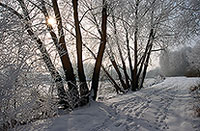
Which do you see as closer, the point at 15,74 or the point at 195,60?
the point at 15,74

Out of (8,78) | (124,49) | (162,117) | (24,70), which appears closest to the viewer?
(8,78)

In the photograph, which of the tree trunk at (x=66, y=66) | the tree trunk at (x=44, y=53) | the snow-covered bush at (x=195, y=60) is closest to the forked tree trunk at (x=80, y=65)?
the tree trunk at (x=66, y=66)

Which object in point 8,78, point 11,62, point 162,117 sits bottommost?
point 162,117

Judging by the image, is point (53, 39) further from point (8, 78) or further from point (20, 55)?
point (8, 78)

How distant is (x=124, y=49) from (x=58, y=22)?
245 inches

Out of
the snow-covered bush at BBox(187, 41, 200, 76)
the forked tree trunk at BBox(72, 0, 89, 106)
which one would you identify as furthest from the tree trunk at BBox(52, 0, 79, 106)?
the snow-covered bush at BBox(187, 41, 200, 76)

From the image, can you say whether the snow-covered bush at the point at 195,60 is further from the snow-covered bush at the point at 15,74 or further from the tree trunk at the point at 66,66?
the snow-covered bush at the point at 15,74

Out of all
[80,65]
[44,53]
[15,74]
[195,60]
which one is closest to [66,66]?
[80,65]

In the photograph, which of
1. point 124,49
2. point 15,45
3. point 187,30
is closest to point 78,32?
point 15,45

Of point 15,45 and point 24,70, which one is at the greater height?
point 15,45

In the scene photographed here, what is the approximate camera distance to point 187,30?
19.7 ft

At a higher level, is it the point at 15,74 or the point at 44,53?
the point at 44,53

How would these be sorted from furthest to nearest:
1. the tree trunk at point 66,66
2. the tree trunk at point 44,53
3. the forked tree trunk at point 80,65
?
the forked tree trunk at point 80,65, the tree trunk at point 66,66, the tree trunk at point 44,53

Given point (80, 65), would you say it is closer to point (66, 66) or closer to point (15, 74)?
point (66, 66)
